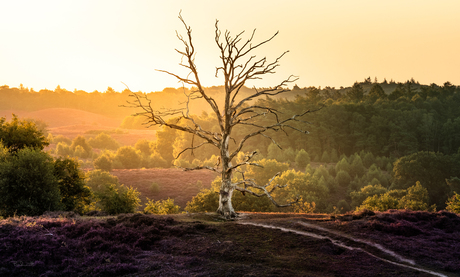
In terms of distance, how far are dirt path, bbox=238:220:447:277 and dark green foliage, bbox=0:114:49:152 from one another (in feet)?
55.9

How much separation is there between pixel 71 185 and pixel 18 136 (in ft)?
15.8

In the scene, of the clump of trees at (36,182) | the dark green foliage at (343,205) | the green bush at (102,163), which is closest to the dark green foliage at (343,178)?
the dark green foliage at (343,205)

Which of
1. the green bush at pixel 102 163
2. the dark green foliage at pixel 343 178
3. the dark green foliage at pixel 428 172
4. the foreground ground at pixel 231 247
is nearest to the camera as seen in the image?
the foreground ground at pixel 231 247

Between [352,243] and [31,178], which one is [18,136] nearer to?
[31,178]

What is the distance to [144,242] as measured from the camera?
1233 centimetres

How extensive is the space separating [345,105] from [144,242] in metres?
91.4

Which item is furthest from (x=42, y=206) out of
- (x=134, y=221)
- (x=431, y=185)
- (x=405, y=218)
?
(x=431, y=185)

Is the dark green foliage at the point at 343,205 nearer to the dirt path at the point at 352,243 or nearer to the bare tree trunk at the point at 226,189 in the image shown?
the bare tree trunk at the point at 226,189

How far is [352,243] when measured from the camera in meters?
12.4

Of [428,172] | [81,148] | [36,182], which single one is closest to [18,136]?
[36,182]

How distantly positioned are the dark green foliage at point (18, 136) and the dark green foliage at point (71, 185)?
2.09m

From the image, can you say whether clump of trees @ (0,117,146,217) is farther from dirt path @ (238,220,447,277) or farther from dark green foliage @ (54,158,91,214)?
dirt path @ (238,220,447,277)

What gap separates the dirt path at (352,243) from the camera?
10.6 meters

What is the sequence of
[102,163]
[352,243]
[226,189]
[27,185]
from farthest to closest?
[102,163]
[27,185]
[226,189]
[352,243]
